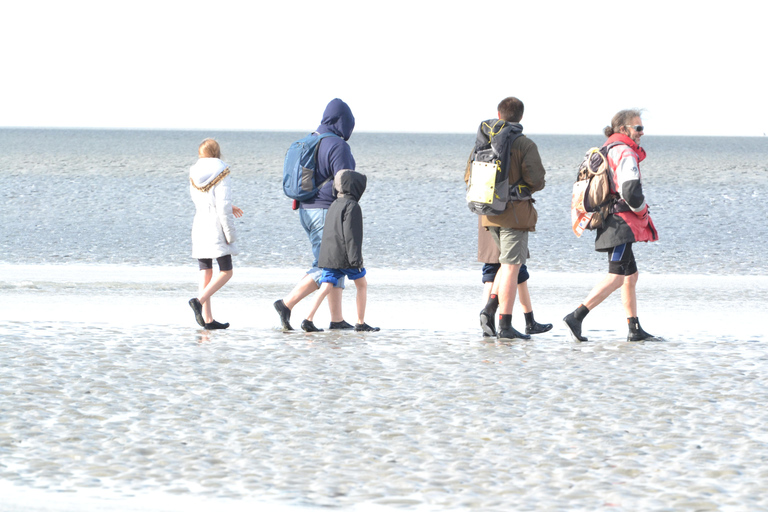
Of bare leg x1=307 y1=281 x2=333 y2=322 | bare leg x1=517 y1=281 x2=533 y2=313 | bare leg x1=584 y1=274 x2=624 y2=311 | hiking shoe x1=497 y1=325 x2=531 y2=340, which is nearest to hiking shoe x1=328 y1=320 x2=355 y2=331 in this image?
bare leg x1=307 y1=281 x2=333 y2=322

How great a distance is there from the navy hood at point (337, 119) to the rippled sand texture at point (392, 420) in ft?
5.32

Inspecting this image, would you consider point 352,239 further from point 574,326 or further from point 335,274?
point 574,326

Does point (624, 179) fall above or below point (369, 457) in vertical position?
above

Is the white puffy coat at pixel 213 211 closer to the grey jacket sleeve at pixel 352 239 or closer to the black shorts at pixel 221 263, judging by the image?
the black shorts at pixel 221 263

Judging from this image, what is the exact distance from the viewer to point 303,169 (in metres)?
8.16

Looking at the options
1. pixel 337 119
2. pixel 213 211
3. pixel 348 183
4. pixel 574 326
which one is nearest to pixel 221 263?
Answer: pixel 213 211

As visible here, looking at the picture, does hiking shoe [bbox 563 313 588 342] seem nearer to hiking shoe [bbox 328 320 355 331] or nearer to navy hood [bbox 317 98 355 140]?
hiking shoe [bbox 328 320 355 331]

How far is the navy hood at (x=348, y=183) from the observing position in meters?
8.03

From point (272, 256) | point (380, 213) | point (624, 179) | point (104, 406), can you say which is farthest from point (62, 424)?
point (380, 213)

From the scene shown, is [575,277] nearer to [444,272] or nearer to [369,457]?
[444,272]

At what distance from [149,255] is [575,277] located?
19.7 feet

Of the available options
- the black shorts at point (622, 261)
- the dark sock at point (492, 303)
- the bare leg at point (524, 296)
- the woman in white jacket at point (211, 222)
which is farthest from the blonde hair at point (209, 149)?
the black shorts at point (622, 261)

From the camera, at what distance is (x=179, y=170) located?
43500 mm

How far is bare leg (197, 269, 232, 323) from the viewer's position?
331 inches
